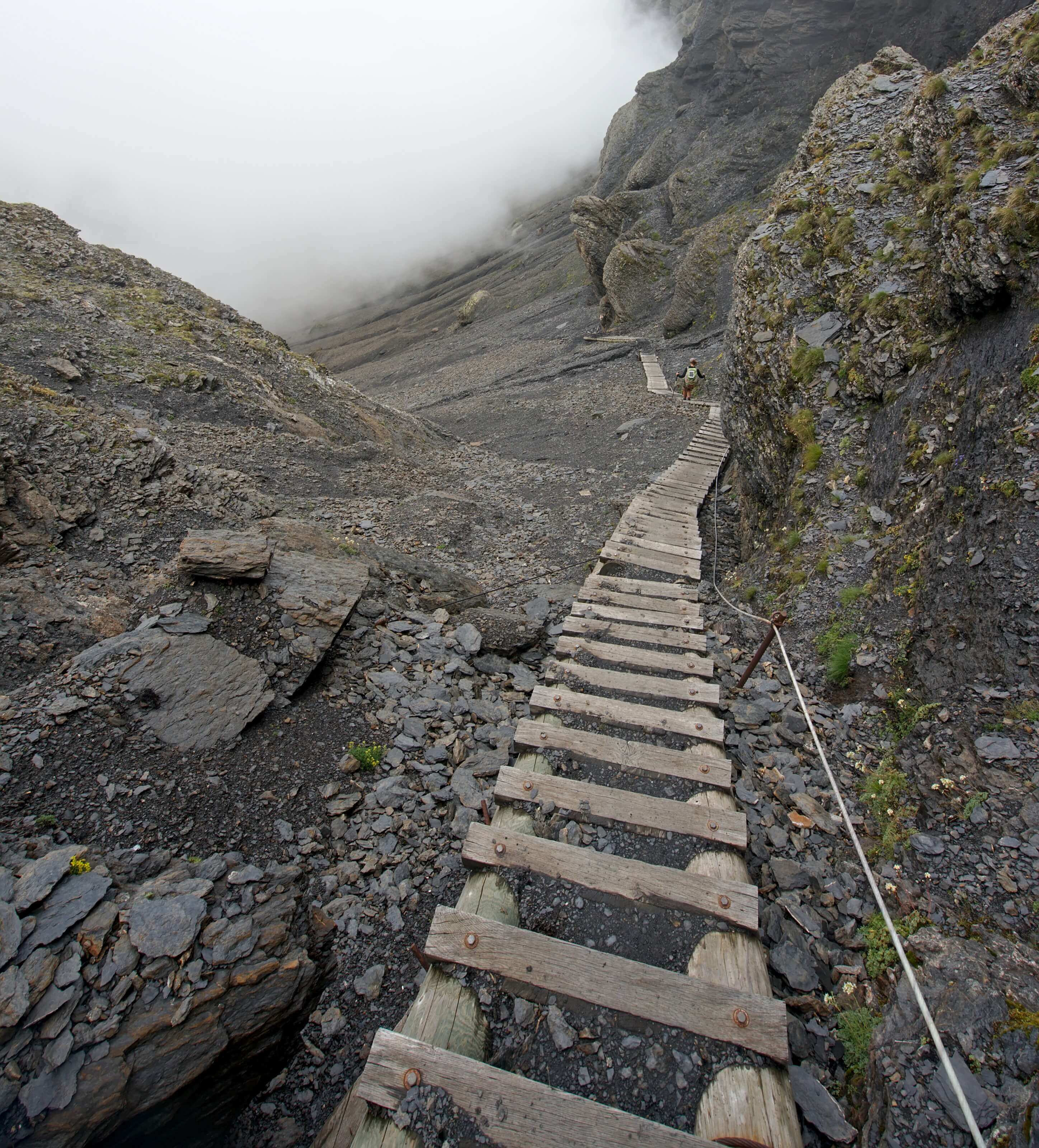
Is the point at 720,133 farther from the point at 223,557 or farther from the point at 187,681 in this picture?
the point at 187,681

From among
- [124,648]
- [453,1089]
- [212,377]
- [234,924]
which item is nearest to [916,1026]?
[453,1089]

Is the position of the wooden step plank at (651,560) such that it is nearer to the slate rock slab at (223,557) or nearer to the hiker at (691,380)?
the slate rock slab at (223,557)

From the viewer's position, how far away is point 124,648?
567 cm

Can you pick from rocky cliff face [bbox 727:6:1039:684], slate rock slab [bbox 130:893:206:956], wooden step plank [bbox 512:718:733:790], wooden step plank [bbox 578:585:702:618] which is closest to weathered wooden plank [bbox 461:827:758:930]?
wooden step plank [bbox 512:718:733:790]

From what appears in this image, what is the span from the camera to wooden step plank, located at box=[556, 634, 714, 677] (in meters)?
6.48

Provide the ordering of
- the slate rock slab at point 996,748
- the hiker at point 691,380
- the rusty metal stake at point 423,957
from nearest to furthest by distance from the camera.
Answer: the rusty metal stake at point 423,957 → the slate rock slab at point 996,748 → the hiker at point 691,380

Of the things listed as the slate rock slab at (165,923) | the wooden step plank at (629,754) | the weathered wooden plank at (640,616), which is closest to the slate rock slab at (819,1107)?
the wooden step plank at (629,754)

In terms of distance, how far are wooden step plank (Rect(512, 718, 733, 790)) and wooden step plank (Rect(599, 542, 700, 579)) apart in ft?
14.3

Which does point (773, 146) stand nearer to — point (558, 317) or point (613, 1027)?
point (558, 317)

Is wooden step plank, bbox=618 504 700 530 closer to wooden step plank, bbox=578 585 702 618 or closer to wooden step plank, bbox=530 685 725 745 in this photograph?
wooden step plank, bbox=578 585 702 618

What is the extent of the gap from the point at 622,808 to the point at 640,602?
12.7 ft

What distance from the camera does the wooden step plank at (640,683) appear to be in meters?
5.96

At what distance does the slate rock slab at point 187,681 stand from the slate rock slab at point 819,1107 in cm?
508

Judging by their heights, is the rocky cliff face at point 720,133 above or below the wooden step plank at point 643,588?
above
